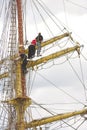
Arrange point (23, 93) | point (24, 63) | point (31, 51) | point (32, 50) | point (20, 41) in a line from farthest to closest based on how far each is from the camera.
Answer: point (20, 41)
point (24, 63)
point (23, 93)
point (31, 51)
point (32, 50)

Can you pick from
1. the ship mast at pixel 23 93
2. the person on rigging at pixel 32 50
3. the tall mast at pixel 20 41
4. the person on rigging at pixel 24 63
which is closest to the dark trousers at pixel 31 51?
the person on rigging at pixel 32 50

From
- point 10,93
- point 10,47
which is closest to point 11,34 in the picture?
point 10,47

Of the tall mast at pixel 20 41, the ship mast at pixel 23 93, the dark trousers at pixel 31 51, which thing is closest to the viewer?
the ship mast at pixel 23 93

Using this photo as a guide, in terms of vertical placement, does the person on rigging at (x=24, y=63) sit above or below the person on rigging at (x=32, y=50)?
below

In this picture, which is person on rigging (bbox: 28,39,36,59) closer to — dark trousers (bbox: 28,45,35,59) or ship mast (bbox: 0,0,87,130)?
dark trousers (bbox: 28,45,35,59)

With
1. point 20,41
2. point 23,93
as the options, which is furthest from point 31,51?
point 23,93

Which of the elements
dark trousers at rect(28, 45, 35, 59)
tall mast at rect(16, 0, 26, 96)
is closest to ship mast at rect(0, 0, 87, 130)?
tall mast at rect(16, 0, 26, 96)

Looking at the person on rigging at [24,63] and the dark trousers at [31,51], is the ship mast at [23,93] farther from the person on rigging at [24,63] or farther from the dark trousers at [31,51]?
the dark trousers at [31,51]

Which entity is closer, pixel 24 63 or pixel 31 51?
pixel 31 51

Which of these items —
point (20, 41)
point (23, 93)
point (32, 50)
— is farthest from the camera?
point (20, 41)

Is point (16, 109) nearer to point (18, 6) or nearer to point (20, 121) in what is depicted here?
point (20, 121)

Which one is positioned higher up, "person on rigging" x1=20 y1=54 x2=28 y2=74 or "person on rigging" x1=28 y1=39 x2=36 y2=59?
"person on rigging" x1=28 y1=39 x2=36 y2=59

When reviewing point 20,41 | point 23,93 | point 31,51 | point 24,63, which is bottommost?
point 23,93

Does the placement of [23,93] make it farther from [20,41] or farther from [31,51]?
[20,41]
